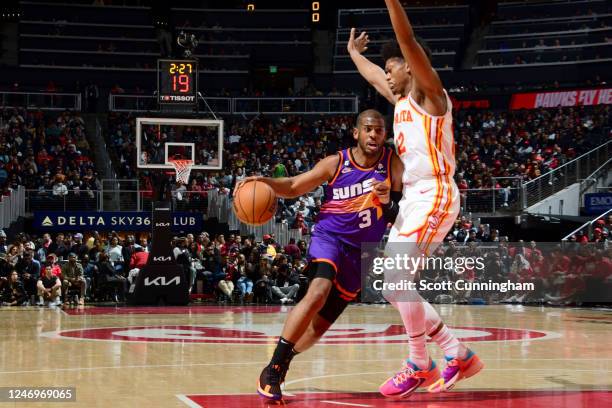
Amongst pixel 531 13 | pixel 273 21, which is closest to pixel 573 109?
pixel 531 13

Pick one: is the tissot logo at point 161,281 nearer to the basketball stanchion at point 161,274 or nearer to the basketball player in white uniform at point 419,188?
the basketball stanchion at point 161,274

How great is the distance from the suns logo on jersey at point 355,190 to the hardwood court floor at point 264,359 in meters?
1.43

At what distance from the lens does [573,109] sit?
3466 cm

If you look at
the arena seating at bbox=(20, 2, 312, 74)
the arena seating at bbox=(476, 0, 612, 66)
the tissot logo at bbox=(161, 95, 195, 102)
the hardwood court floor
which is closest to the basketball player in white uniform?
the hardwood court floor

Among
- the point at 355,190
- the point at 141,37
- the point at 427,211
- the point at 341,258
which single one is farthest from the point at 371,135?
the point at 141,37

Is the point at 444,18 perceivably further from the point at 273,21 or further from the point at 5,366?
the point at 5,366

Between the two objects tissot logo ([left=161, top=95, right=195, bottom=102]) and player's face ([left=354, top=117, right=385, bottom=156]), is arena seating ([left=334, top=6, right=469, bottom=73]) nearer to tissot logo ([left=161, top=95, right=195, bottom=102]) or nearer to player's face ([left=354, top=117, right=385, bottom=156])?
tissot logo ([left=161, top=95, right=195, bottom=102])

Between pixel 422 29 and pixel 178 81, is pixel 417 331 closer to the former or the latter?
pixel 178 81

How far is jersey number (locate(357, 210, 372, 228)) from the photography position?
687cm

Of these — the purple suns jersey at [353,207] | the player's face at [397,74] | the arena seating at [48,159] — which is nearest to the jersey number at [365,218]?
the purple suns jersey at [353,207]

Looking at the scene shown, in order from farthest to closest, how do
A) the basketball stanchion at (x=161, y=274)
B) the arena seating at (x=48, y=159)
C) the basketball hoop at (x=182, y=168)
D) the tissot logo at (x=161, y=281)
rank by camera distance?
the arena seating at (x=48, y=159) → the basketball hoop at (x=182, y=168) → the tissot logo at (x=161, y=281) → the basketball stanchion at (x=161, y=274)

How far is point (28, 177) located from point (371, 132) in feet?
71.4

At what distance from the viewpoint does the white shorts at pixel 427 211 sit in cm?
668

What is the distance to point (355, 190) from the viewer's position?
6.91 m
